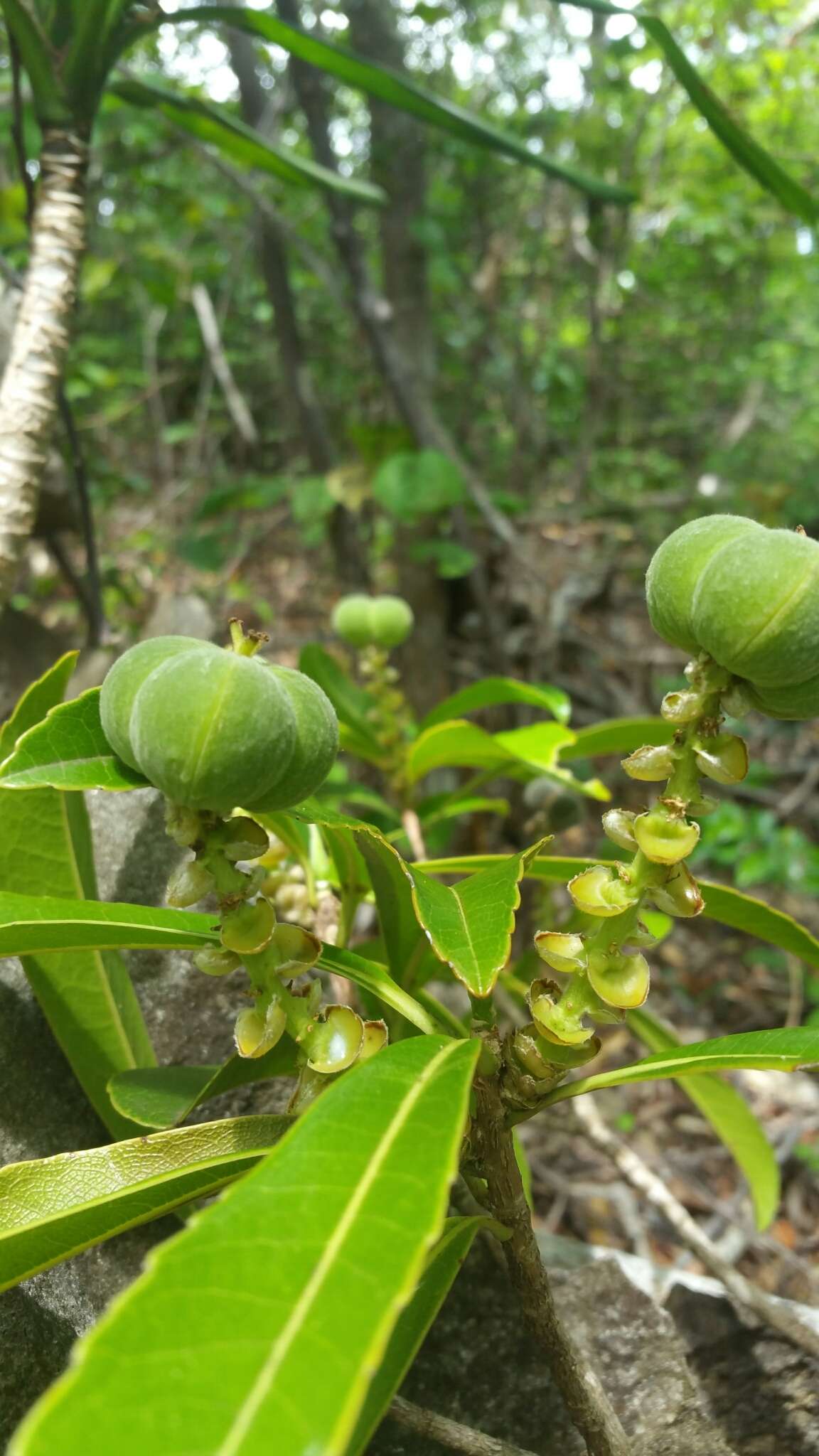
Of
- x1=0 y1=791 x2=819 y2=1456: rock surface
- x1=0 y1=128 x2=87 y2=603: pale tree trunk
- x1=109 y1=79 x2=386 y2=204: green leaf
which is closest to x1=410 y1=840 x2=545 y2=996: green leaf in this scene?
x1=0 y1=791 x2=819 y2=1456: rock surface

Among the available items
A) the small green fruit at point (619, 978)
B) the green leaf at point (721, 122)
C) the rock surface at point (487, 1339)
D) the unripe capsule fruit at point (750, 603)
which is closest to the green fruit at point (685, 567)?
the unripe capsule fruit at point (750, 603)

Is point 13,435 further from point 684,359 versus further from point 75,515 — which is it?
point 684,359

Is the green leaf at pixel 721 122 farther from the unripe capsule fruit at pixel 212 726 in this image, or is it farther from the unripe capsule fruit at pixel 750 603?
the unripe capsule fruit at pixel 212 726

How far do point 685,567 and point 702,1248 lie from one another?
3.96 ft

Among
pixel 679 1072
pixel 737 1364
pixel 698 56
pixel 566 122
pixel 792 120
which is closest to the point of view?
pixel 679 1072

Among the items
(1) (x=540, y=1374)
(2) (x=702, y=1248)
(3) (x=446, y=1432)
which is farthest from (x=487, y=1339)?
(2) (x=702, y=1248)

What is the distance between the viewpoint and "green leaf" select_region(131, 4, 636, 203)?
4.81 feet

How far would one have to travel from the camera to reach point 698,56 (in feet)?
15.0

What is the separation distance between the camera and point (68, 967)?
978 millimetres

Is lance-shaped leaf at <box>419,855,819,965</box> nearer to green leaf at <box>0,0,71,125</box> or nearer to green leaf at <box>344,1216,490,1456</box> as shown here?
green leaf at <box>344,1216,490,1456</box>

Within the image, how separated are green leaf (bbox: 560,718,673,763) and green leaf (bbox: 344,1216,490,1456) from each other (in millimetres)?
742

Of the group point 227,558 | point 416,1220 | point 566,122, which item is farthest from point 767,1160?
point 566,122

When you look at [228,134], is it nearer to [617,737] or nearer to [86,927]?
[617,737]

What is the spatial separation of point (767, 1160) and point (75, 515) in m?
2.42
